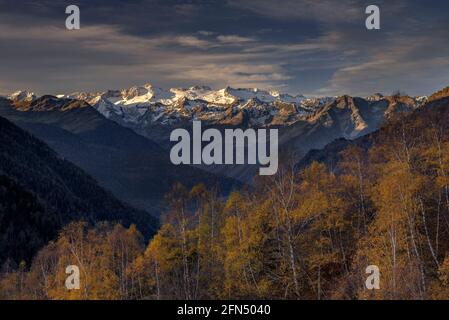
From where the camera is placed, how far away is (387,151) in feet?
188

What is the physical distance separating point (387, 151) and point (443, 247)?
44.5 ft

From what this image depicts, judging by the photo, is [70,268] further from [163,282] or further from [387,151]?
[387,151]

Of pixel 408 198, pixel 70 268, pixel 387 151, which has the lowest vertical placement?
pixel 70 268
